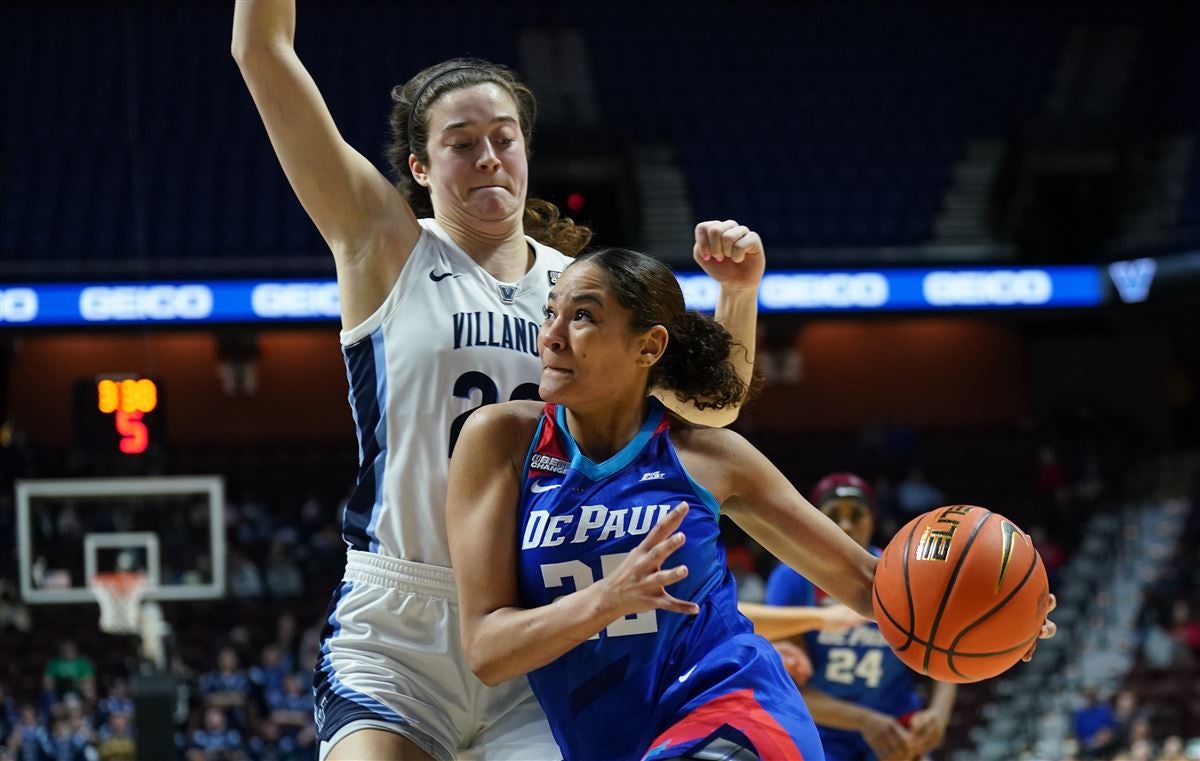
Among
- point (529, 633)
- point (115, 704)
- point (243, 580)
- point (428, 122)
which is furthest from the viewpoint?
point (243, 580)

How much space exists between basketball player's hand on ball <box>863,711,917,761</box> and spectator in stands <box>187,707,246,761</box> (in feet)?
22.6

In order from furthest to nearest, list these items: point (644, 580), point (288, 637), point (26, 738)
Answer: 1. point (288, 637)
2. point (26, 738)
3. point (644, 580)

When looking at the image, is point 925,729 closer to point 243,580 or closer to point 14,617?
point 243,580

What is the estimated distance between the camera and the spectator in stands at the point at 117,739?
10.8m

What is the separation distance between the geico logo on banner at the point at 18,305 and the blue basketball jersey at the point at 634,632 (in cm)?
1246

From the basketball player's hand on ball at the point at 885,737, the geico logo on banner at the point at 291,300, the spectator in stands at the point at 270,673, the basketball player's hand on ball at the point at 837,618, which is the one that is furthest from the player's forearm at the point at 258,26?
the geico logo on banner at the point at 291,300

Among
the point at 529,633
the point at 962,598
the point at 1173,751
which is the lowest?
the point at 1173,751

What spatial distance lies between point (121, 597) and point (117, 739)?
2.50 metres

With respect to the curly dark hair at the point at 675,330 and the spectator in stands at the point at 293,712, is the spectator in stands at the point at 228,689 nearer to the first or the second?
the spectator in stands at the point at 293,712

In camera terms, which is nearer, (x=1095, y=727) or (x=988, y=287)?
(x=1095, y=727)

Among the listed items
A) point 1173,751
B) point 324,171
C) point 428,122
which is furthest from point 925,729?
point 1173,751

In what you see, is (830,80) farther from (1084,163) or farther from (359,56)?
(359,56)

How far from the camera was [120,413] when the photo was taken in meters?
7.78

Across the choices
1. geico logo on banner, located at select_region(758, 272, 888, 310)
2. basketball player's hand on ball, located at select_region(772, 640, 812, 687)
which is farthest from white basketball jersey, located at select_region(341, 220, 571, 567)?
geico logo on banner, located at select_region(758, 272, 888, 310)
